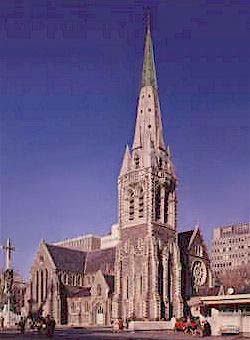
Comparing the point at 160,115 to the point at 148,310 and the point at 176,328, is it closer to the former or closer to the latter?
the point at 148,310

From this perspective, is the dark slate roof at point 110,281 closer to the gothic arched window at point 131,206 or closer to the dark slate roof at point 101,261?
the dark slate roof at point 101,261

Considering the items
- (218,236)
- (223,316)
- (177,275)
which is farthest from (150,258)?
(218,236)

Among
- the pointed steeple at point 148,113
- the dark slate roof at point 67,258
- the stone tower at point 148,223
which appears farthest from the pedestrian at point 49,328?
the dark slate roof at point 67,258

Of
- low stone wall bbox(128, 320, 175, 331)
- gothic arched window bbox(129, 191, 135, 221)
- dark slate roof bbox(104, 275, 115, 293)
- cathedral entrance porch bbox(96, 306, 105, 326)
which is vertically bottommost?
cathedral entrance porch bbox(96, 306, 105, 326)

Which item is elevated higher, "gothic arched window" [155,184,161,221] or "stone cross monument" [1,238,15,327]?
"gothic arched window" [155,184,161,221]

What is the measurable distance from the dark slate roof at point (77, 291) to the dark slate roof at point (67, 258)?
301 cm

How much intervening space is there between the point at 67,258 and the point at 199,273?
1981 centimetres

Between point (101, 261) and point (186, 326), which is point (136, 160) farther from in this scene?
point (186, 326)

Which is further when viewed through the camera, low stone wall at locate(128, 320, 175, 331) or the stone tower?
the stone tower

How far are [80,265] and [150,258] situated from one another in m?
23.1

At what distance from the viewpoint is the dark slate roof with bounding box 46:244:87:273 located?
85387mm

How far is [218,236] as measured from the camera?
14350cm

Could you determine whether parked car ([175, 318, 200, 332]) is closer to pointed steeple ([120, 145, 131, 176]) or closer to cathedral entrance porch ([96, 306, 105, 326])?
cathedral entrance porch ([96, 306, 105, 326])

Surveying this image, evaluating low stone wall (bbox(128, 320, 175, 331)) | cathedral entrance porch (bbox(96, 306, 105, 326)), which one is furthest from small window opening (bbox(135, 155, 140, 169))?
low stone wall (bbox(128, 320, 175, 331))
